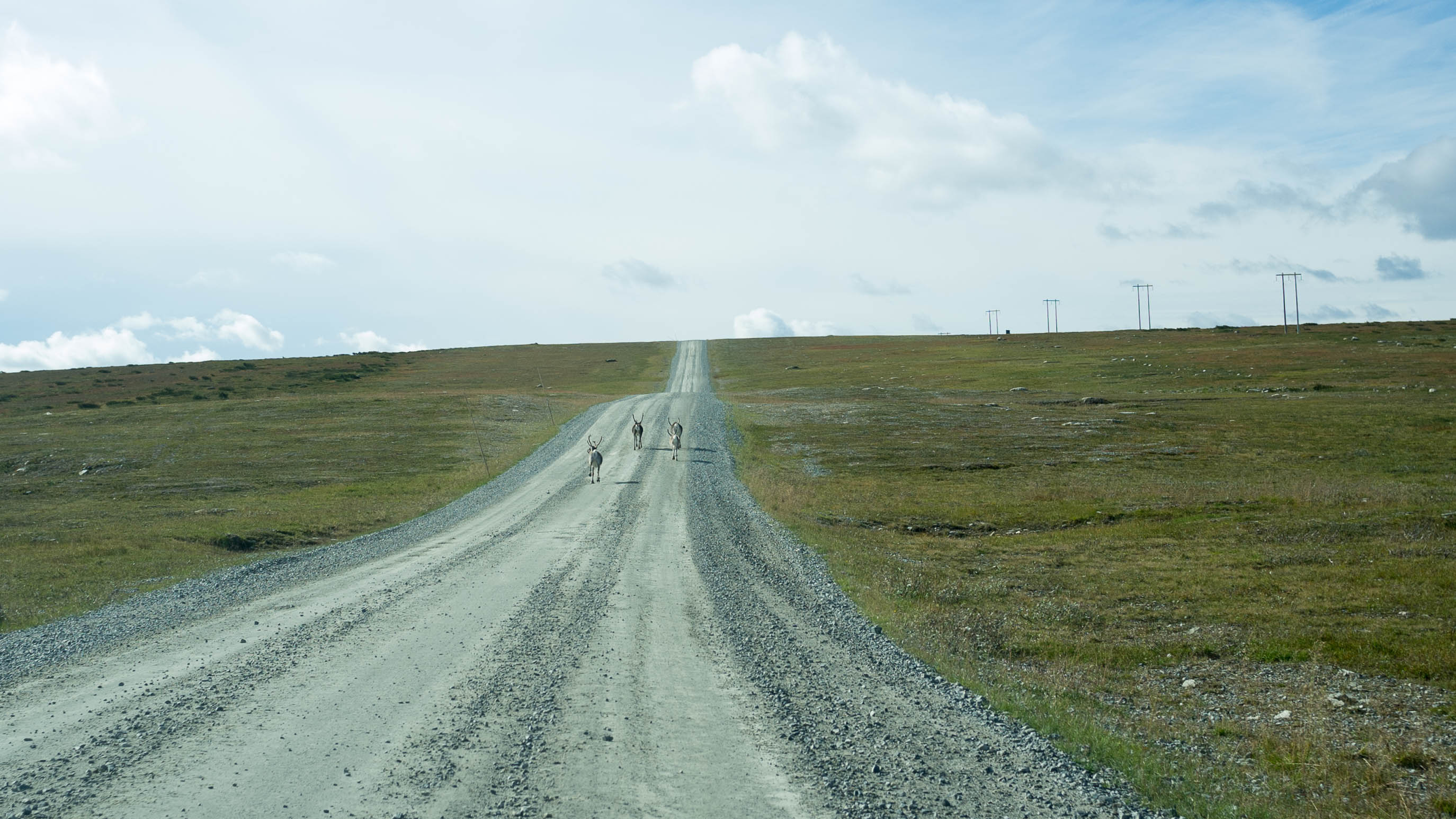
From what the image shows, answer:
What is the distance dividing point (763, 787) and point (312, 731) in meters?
5.10

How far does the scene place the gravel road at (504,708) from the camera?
7324mm

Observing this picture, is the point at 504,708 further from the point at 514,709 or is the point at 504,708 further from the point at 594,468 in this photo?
the point at 594,468

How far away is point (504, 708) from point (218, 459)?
→ 46726 millimetres

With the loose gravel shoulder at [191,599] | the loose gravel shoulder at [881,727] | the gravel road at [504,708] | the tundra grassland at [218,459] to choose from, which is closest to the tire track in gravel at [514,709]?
the gravel road at [504,708]

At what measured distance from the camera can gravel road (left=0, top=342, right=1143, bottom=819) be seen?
288 inches

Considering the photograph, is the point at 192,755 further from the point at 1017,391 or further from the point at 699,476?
the point at 1017,391

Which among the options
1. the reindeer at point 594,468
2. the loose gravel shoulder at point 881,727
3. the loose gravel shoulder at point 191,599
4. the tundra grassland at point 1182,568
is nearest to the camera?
the loose gravel shoulder at point 881,727

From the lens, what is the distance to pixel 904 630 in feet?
45.1

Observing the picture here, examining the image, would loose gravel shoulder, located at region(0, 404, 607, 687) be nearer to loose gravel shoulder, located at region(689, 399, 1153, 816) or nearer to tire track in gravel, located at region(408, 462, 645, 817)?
tire track in gravel, located at region(408, 462, 645, 817)

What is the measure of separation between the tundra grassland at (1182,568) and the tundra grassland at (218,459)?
16.3 meters

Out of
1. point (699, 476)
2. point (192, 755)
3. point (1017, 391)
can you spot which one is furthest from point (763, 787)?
point (1017, 391)

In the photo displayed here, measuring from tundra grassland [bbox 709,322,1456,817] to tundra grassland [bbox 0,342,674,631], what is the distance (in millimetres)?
16343

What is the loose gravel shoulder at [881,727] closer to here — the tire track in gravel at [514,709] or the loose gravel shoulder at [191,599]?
the tire track in gravel at [514,709]

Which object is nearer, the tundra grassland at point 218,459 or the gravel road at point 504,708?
the gravel road at point 504,708
